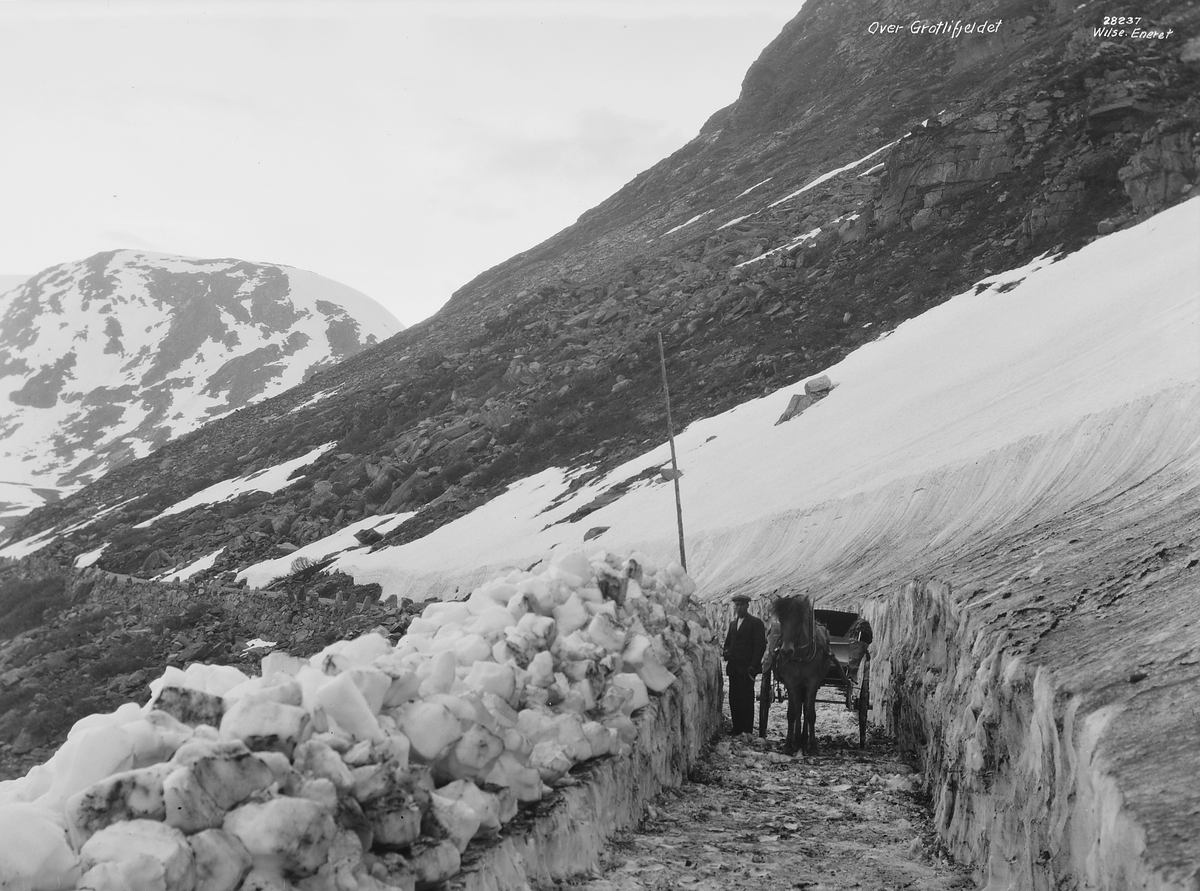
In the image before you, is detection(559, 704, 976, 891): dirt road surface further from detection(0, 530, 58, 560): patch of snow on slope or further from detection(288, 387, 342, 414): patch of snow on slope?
detection(288, 387, 342, 414): patch of snow on slope

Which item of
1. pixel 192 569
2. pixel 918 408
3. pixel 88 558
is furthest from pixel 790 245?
pixel 88 558

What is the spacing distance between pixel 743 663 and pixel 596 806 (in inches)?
183

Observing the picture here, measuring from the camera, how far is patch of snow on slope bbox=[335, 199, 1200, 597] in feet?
57.5

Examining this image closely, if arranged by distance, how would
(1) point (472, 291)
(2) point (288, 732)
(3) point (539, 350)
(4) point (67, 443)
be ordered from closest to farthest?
(2) point (288, 732), (3) point (539, 350), (1) point (472, 291), (4) point (67, 443)

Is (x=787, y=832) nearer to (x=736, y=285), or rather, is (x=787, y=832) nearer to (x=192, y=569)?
(x=192, y=569)

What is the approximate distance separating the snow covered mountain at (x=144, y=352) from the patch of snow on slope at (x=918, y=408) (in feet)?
349

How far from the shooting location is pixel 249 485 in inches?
2122

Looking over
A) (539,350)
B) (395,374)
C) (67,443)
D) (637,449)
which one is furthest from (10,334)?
(637,449)

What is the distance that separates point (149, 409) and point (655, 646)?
15456 cm

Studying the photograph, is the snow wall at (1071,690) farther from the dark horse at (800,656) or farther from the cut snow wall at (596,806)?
the cut snow wall at (596,806)

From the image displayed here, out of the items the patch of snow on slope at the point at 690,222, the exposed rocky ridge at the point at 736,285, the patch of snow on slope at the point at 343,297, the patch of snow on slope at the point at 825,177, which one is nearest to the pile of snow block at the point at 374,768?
the exposed rocky ridge at the point at 736,285

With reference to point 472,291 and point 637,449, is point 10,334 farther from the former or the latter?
point 637,449

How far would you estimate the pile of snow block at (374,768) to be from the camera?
12.4 ft

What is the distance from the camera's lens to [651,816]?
700cm
